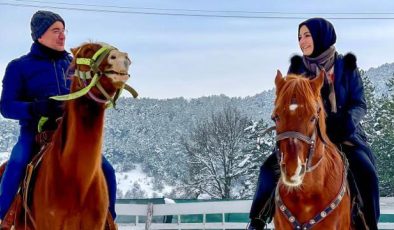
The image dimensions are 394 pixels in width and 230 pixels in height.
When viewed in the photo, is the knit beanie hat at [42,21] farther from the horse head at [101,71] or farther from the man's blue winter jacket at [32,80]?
the horse head at [101,71]

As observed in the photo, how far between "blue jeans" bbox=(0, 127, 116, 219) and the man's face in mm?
916

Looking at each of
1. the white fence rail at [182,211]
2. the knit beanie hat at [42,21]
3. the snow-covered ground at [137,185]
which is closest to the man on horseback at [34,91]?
the knit beanie hat at [42,21]

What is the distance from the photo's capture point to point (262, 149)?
5897 cm

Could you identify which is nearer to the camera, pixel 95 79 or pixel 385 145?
pixel 95 79

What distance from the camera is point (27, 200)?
5262 millimetres

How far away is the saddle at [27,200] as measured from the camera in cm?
525

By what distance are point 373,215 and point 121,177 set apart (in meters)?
102

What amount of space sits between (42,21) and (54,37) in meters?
0.19

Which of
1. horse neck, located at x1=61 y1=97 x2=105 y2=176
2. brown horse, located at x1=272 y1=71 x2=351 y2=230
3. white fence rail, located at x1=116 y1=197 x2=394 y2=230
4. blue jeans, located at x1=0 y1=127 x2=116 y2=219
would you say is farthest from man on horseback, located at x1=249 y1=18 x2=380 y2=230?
white fence rail, located at x1=116 y1=197 x2=394 y2=230

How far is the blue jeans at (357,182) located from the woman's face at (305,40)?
1000 millimetres

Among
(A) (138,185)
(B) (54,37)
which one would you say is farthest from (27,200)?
(A) (138,185)

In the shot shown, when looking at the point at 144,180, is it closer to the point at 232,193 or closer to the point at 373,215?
the point at 232,193

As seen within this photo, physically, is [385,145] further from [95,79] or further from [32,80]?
[95,79]

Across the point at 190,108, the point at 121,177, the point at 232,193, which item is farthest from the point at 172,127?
the point at 232,193
